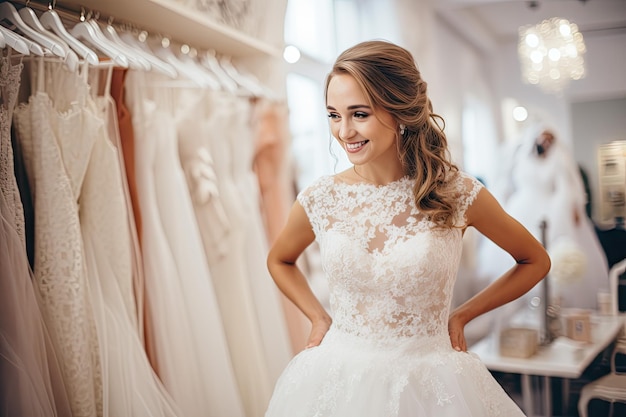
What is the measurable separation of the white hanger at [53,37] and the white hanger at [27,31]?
1 cm

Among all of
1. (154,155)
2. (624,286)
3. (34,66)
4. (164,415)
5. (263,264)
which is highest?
(34,66)

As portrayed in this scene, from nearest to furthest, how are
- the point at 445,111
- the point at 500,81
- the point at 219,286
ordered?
the point at 219,286
the point at 500,81
the point at 445,111

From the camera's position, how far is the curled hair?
1.52 meters

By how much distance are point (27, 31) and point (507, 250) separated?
137 cm

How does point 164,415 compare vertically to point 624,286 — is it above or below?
below

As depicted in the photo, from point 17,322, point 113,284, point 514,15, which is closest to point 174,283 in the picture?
point 113,284

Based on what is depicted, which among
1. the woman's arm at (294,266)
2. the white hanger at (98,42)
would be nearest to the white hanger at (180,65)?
the white hanger at (98,42)

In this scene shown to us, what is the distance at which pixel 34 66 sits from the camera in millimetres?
1686

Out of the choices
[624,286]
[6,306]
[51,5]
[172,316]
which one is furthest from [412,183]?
[624,286]

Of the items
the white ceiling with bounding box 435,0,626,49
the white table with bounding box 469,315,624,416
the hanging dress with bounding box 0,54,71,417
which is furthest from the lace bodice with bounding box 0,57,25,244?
the white ceiling with bounding box 435,0,626,49

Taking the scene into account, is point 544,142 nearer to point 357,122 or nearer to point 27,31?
point 357,122

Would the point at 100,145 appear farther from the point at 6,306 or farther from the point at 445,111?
the point at 445,111

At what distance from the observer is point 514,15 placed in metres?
2.73

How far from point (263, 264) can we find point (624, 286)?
1428 millimetres
